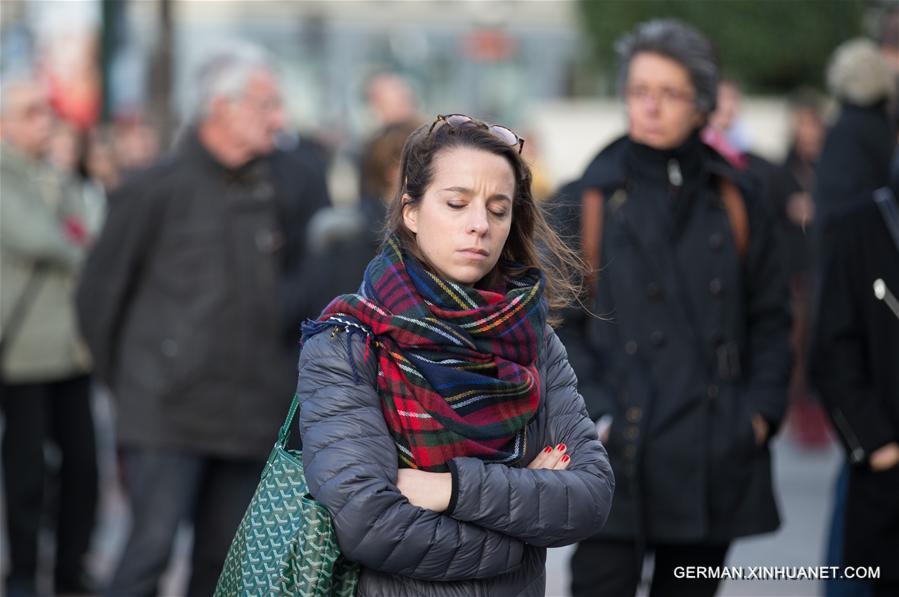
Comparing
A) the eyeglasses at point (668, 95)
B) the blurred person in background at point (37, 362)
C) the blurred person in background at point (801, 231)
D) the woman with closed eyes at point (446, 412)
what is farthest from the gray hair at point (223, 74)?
the blurred person in background at point (801, 231)

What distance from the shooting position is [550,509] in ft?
10.3

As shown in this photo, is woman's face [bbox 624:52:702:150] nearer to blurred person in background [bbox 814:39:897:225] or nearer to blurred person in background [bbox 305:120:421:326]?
blurred person in background [bbox 305:120:421:326]

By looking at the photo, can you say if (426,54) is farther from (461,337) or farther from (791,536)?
(461,337)

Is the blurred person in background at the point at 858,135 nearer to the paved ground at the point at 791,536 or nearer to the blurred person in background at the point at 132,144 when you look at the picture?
the paved ground at the point at 791,536

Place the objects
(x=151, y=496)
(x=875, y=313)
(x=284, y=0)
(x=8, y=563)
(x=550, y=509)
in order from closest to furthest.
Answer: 1. (x=550, y=509)
2. (x=875, y=313)
3. (x=151, y=496)
4. (x=8, y=563)
5. (x=284, y=0)

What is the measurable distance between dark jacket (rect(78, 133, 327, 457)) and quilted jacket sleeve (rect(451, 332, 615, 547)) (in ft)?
9.11

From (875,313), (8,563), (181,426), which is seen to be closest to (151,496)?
(181,426)

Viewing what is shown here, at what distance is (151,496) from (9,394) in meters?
1.72

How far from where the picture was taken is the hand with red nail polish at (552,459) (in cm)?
326

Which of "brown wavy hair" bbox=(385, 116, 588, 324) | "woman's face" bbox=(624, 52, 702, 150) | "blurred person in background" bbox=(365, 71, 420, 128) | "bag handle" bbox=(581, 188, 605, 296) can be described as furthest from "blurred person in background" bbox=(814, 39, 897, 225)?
"brown wavy hair" bbox=(385, 116, 588, 324)

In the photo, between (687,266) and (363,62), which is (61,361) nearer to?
(687,266)

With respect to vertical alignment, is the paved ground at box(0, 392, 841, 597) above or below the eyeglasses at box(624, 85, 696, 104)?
below

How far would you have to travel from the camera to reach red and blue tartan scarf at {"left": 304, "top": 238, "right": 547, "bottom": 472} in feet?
10.3

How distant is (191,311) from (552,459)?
297 centimetres
